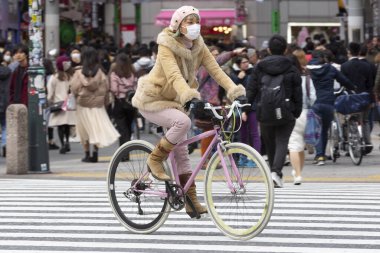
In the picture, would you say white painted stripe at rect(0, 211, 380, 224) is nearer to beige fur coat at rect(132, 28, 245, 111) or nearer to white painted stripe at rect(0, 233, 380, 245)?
white painted stripe at rect(0, 233, 380, 245)

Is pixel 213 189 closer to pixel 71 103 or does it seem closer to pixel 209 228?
pixel 209 228

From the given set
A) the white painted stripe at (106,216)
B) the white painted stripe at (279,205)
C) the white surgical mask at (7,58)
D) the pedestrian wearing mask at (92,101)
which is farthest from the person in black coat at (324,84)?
the white surgical mask at (7,58)

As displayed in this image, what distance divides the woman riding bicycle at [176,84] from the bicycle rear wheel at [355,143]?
9.31m

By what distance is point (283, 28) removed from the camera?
193 ft

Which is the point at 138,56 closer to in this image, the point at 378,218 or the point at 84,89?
the point at 84,89

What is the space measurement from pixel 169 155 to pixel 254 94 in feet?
17.1

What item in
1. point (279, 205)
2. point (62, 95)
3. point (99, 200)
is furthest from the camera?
point (62, 95)

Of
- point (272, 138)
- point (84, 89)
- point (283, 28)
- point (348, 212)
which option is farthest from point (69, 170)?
point (283, 28)

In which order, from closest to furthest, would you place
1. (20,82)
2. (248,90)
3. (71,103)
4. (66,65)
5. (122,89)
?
(248,90)
(122,89)
(71,103)
(20,82)
(66,65)

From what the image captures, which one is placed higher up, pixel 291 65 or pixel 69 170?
pixel 291 65

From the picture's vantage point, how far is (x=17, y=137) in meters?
18.0

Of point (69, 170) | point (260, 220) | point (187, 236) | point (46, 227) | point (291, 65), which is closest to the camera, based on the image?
point (260, 220)

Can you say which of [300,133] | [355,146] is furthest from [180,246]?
[355,146]

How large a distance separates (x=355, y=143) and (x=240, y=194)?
32.9 ft
